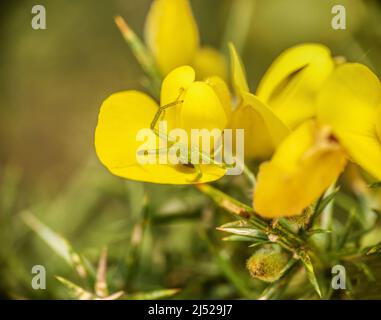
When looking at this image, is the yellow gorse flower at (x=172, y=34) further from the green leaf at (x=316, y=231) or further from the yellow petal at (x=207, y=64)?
the green leaf at (x=316, y=231)

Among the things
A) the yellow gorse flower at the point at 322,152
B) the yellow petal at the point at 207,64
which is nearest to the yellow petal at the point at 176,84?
the yellow gorse flower at the point at 322,152

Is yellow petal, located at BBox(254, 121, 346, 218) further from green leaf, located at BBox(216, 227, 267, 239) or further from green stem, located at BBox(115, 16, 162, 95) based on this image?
green stem, located at BBox(115, 16, 162, 95)

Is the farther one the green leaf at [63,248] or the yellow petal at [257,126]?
the green leaf at [63,248]

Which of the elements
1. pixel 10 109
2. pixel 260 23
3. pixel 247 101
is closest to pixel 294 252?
pixel 247 101

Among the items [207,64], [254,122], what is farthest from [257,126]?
[207,64]

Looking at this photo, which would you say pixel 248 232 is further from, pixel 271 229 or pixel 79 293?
pixel 79 293

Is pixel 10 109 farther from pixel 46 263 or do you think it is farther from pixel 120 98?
pixel 120 98

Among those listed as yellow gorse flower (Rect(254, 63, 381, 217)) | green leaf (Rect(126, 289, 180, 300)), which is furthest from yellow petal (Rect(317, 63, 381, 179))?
green leaf (Rect(126, 289, 180, 300))
